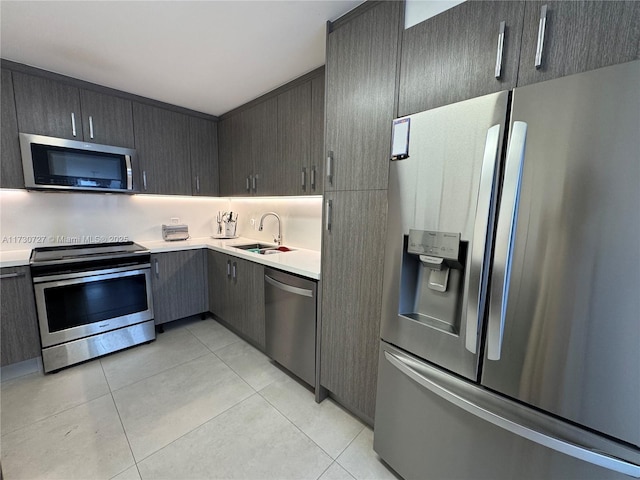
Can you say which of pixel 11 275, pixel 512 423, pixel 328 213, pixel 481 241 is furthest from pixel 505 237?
pixel 11 275

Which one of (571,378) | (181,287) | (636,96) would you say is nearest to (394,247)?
(571,378)

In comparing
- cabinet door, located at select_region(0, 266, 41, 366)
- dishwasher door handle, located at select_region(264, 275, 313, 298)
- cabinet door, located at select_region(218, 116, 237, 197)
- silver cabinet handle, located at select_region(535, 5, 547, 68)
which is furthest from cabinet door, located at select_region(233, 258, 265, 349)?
silver cabinet handle, located at select_region(535, 5, 547, 68)

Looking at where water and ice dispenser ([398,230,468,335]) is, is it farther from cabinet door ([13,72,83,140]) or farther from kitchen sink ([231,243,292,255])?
cabinet door ([13,72,83,140])

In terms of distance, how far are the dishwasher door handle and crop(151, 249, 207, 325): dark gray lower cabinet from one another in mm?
1136

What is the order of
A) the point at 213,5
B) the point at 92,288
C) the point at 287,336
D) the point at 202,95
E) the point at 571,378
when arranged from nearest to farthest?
1. the point at 571,378
2. the point at 213,5
3. the point at 287,336
4. the point at 92,288
5. the point at 202,95

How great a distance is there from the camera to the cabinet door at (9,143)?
6.32 feet

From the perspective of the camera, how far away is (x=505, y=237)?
0.84 meters

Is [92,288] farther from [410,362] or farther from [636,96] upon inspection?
[636,96]

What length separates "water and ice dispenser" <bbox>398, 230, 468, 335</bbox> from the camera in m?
0.99

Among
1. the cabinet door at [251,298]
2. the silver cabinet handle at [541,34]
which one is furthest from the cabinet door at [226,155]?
the silver cabinet handle at [541,34]

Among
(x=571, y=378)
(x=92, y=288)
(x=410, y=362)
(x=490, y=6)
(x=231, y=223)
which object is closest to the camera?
(x=571, y=378)

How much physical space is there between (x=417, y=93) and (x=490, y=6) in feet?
1.10

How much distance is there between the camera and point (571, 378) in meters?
0.77

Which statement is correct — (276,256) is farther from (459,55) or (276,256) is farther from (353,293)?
(459,55)
